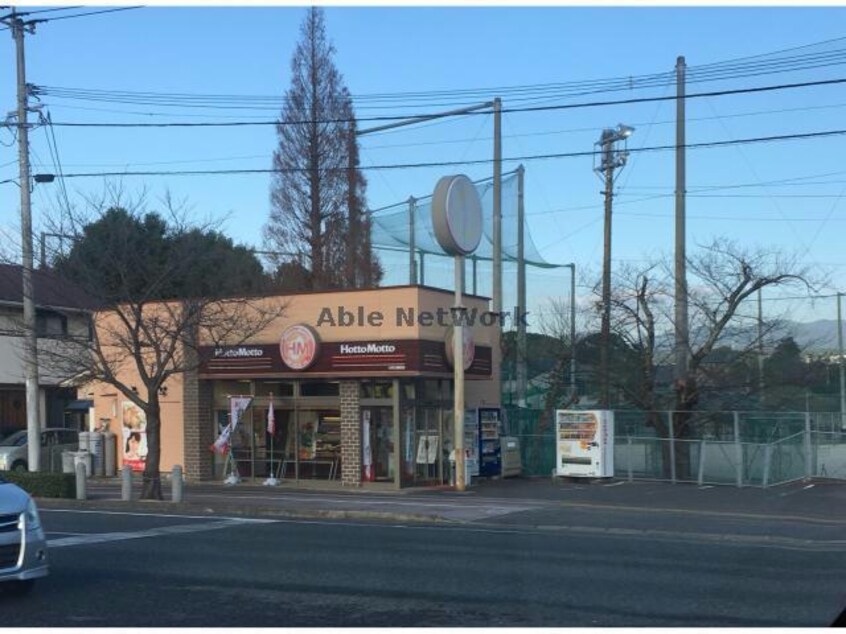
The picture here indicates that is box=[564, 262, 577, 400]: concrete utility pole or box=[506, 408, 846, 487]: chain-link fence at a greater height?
box=[564, 262, 577, 400]: concrete utility pole

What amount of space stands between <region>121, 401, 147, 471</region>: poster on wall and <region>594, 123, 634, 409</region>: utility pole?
1326cm

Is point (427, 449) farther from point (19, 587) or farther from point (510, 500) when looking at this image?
point (19, 587)

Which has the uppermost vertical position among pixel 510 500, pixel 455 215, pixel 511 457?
pixel 455 215

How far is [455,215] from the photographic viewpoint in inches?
982

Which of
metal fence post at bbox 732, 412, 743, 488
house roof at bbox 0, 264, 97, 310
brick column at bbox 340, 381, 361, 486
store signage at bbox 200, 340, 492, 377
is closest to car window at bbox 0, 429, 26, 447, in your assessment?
house roof at bbox 0, 264, 97, 310

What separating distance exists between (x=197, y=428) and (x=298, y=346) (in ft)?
14.1

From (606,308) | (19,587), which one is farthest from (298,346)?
(19,587)

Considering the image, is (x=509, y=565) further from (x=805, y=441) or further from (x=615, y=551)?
(x=805, y=441)

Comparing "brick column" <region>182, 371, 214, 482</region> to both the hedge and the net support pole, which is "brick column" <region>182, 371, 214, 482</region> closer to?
the hedge

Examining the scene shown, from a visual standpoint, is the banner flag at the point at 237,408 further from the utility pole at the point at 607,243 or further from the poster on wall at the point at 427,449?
the utility pole at the point at 607,243

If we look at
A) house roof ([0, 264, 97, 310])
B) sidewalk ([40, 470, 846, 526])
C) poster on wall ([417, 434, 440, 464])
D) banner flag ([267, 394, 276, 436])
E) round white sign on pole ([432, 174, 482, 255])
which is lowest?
sidewalk ([40, 470, 846, 526])

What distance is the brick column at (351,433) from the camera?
2566 cm

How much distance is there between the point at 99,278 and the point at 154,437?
12.8ft

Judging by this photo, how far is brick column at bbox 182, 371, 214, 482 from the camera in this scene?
28.2 m
